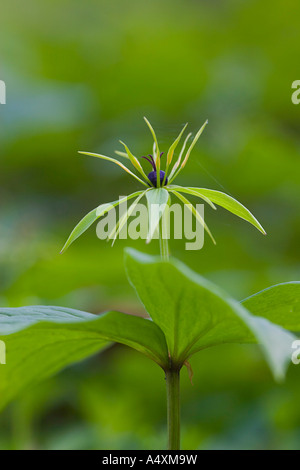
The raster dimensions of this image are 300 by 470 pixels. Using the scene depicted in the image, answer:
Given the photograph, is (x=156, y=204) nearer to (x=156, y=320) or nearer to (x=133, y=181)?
(x=156, y=320)

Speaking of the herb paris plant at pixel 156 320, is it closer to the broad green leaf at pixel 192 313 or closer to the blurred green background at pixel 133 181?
the broad green leaf at pixel 192 313

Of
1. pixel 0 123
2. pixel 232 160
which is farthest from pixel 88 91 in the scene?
pixel 232 160

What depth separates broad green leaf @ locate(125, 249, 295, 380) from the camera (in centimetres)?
24

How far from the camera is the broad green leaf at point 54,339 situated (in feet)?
1.07

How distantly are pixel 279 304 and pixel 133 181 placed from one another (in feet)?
3.89

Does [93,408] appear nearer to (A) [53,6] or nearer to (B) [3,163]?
(B) [3,163]

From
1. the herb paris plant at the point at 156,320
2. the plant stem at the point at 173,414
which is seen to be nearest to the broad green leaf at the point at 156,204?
the herb paris plant at the point at 156,320

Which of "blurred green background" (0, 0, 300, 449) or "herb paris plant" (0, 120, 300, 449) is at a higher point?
"blurred green background" (0, 0, 300, 449)

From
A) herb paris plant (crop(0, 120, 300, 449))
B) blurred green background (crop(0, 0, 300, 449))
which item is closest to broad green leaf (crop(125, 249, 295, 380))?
herb paris plant (crop(0, 120, 300, 449))

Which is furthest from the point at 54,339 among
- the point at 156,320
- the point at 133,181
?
the point at 133,181

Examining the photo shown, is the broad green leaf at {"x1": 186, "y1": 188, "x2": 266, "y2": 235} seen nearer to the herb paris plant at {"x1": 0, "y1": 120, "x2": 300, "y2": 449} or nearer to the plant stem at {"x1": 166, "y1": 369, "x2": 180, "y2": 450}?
the herb paris plant at {"x1": 0, "y1": 120, "x2": 300, "y2": 449}

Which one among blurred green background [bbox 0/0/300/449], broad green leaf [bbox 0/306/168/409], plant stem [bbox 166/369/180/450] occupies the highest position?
blurred green background [bbox 0/0/300/449]

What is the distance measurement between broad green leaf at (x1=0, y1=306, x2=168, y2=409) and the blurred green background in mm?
232

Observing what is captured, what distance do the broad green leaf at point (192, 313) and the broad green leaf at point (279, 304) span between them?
0.06ft
